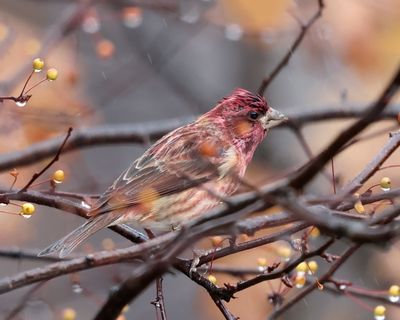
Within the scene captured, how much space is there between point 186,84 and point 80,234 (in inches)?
280

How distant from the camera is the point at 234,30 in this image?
28.7 ft

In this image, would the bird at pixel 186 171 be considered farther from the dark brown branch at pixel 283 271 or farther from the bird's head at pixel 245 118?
the dark brown branch at pixel 283 271

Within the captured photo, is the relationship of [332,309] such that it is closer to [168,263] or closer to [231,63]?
[231,63]

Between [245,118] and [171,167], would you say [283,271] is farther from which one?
[245,118]

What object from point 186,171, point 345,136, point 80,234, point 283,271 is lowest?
point 345,136

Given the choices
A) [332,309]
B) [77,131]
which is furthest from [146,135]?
[332,309]

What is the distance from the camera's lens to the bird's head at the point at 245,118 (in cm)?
653

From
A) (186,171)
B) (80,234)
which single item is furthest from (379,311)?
(186,171)

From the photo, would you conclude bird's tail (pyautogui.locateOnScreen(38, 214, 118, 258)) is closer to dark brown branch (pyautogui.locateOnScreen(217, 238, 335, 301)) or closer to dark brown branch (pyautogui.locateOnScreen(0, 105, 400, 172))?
dark brown branch (pyautogui.locateOnScreen(0, 105, 400, 172))

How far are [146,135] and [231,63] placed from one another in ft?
16.3

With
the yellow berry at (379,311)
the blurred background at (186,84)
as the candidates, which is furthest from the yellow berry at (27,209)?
the yellow berry at (379,311)

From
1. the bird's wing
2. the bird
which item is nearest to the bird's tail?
the bird

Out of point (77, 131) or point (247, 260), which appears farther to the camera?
point (247, 260)

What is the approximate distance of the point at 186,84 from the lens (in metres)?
12.5
